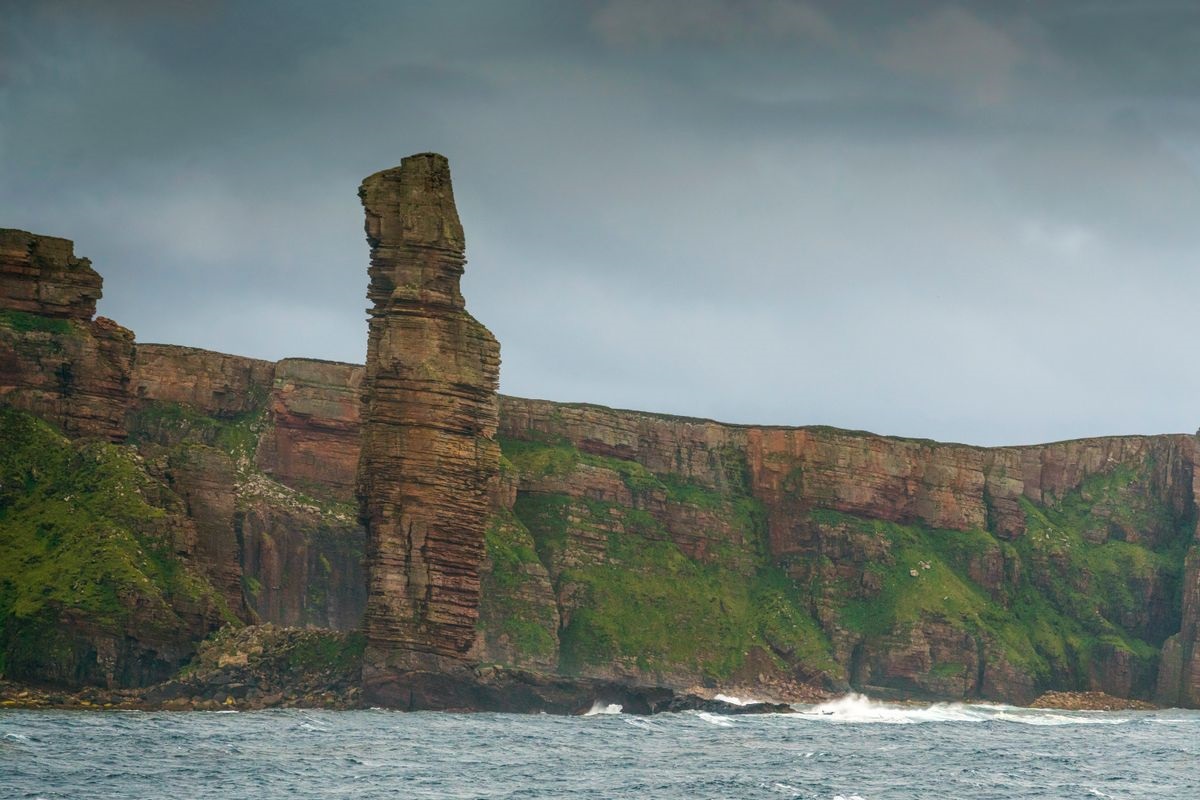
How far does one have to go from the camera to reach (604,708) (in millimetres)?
182125

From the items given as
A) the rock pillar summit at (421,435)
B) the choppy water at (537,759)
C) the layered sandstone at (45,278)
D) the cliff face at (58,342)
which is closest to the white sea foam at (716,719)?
the choppy water at (537,759)

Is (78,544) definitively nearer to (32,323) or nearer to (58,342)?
(58,342)

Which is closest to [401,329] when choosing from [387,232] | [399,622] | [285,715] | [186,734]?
[387,232]

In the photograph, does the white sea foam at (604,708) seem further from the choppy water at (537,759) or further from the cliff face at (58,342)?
the cliff face at (58,342)

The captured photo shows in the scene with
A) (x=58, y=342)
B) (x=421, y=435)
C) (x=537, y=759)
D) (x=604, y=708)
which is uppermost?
(x=58, y=342)

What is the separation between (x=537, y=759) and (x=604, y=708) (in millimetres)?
50449

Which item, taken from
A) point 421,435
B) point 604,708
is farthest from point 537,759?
point 421,435

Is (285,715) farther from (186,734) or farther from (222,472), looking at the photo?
(222,472)

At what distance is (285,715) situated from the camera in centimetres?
15725

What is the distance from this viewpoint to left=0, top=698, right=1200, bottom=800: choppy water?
112562 mm

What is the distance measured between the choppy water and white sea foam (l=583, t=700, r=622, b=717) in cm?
684

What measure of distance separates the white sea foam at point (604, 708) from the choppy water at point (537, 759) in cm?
684

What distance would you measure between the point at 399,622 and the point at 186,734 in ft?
137

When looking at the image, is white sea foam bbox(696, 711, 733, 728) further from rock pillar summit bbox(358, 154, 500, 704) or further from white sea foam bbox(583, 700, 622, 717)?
rock pillar summit bbox(358, 154, 500, 704)
